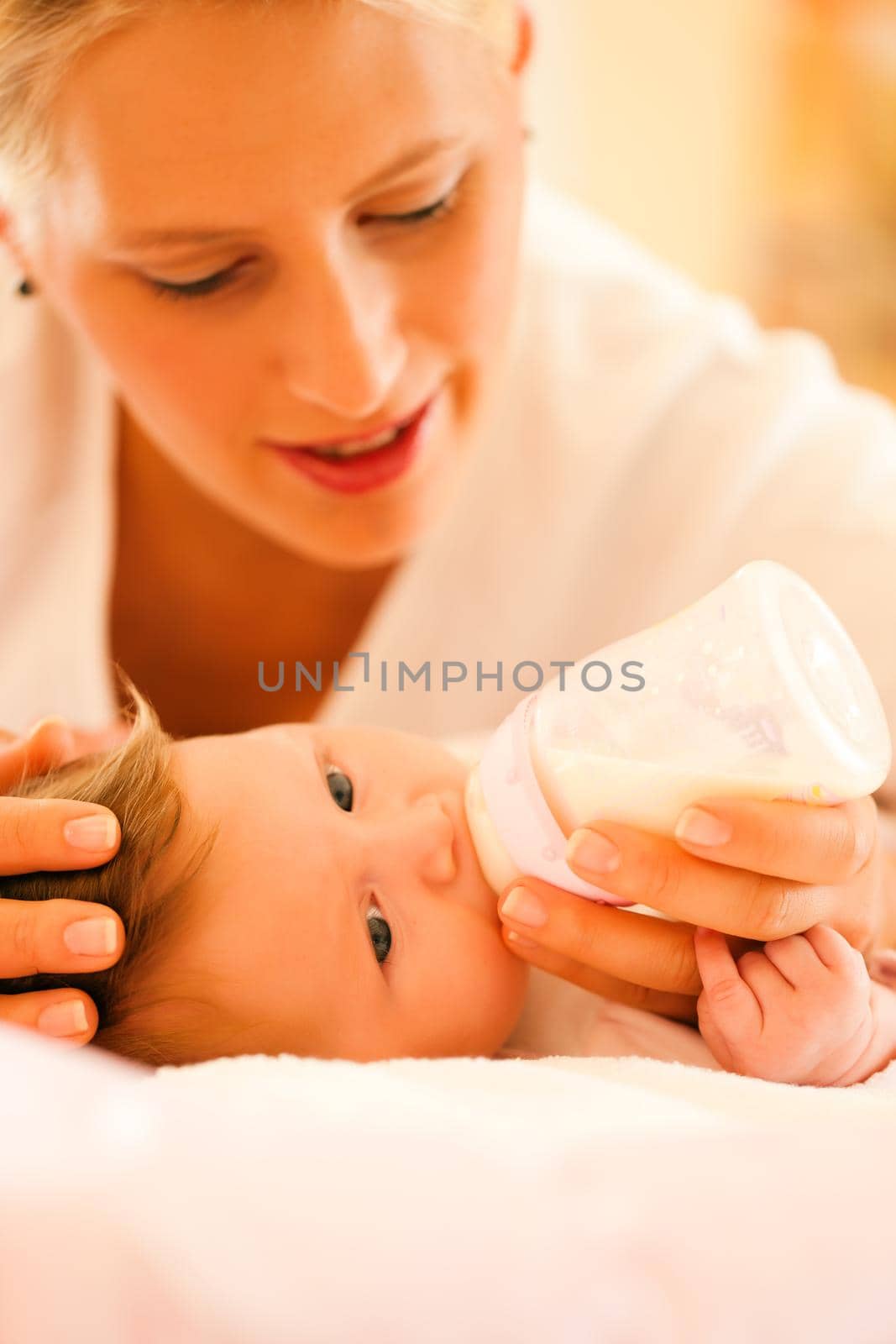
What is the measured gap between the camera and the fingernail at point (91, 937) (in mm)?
776

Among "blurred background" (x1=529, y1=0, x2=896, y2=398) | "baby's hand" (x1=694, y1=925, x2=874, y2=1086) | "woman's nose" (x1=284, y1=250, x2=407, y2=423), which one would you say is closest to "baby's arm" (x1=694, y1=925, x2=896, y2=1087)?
"baby's hand" (x1=694, y1=925, x2=874, y2=1086)

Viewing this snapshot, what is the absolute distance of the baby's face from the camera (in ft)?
2.83

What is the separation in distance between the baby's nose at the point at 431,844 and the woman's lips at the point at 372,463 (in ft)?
1.25

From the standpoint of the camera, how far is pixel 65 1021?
2.57ft

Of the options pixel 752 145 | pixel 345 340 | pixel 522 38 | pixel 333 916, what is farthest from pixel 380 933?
pixel 752 145

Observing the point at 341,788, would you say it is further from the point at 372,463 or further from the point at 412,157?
the point at 412,157

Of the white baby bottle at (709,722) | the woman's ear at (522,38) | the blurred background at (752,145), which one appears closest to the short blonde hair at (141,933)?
the white baby bottle at (709,722)

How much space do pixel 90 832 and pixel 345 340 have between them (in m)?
0.42

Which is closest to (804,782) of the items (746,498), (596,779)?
(596,779)

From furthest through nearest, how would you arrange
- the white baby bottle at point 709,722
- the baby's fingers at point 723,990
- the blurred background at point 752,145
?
the blurred background at point 752,145, the baby's fingers at point 723,990, the white baby bottle at point 709,722

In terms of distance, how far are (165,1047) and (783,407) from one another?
971mm

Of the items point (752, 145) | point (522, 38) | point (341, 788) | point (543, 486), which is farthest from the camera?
point (752, 145)

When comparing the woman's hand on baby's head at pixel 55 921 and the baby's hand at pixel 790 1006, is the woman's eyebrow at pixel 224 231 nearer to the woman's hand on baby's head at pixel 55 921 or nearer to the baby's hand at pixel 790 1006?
the woman's hand on baby's head at pixel 55 921

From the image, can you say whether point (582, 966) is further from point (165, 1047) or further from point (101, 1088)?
point (101, 1088)
